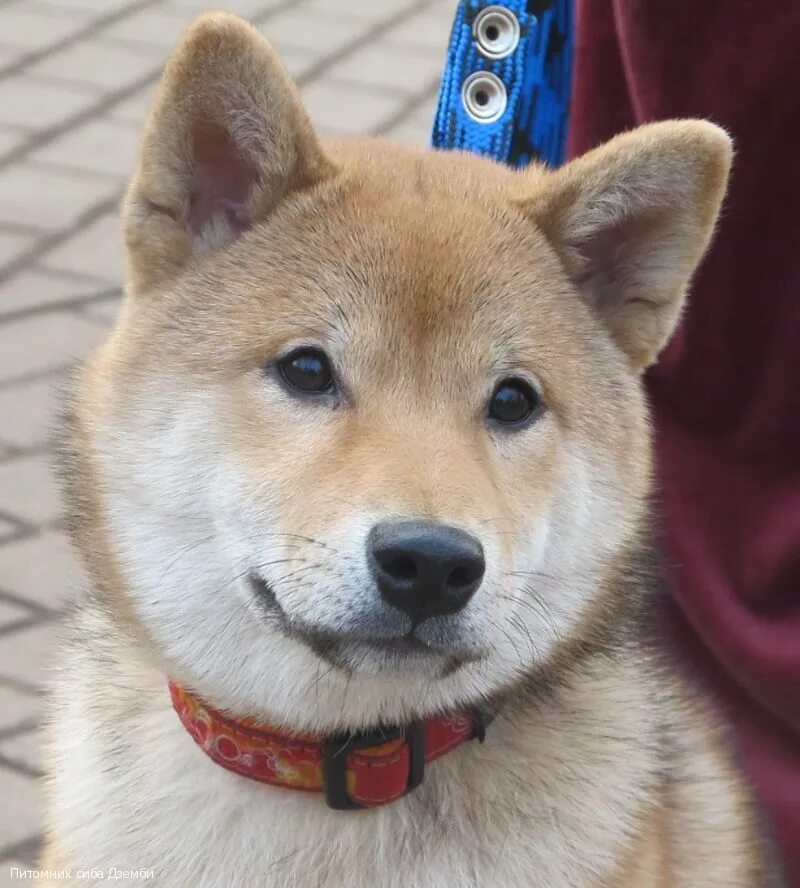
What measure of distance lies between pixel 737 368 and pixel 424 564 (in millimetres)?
1278

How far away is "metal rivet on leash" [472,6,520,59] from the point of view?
9.80 feet

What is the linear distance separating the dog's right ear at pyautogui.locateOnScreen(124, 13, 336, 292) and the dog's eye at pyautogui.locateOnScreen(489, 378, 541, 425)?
0.43 metres

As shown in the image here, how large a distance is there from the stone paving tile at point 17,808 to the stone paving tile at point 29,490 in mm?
772

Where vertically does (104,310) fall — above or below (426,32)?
below

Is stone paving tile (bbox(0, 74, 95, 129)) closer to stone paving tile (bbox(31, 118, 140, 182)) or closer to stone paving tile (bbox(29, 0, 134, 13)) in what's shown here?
stone paving tile (bbox(31, 118, 140, 182))

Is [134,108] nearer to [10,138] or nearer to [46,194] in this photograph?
[10,138]

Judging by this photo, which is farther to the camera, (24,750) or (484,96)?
(24,750)

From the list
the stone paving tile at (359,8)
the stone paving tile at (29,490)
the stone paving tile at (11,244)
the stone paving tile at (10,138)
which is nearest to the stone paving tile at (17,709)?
the stone paving tile at (29,490)

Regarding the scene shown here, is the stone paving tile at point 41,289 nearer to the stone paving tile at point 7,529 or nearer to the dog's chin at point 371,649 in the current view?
the stone paving tile at point 7,529

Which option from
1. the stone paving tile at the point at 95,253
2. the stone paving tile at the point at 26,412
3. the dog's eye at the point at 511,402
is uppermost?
the dog's eye at the point at 511,402

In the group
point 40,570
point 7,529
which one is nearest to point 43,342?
point 7,529

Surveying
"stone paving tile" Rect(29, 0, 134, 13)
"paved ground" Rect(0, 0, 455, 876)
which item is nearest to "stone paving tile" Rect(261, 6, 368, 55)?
"paved ground" Rect(0, 0, 455, 876)

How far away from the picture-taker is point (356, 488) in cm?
201

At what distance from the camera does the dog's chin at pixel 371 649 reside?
203cm
